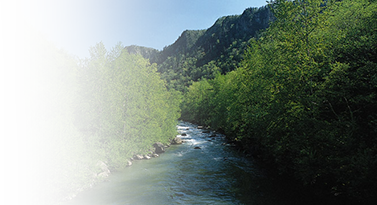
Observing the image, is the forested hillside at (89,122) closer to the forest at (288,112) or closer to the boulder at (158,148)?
the forest at (288,112)

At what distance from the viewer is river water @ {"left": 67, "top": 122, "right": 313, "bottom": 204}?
48.3 feet

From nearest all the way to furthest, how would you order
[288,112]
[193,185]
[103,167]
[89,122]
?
[288,112]
[193,185]
[103,167]
[89,122]

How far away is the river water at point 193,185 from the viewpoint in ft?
48.3

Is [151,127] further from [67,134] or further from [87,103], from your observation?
[67,134]

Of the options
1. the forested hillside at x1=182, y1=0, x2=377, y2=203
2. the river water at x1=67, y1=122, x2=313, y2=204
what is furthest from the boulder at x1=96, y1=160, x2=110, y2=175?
the forested hillside at x1=182, y1=0, x2=377, y2=203

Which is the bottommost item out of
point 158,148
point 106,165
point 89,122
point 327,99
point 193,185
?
point 193,185

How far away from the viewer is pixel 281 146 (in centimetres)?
1683

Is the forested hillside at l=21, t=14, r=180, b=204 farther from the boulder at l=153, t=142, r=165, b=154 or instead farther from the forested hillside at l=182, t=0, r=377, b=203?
the forested hillside at l=182, t=0, r=377, b=203

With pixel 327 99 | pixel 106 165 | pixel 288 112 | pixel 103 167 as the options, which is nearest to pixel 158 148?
pixel 106 165

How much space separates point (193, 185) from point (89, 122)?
15.4 metres

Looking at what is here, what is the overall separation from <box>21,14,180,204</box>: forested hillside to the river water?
69.8 inches

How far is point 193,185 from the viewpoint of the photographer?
1783cm

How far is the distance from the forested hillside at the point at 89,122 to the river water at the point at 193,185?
1773 mm

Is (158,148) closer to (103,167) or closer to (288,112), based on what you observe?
(103,167)
